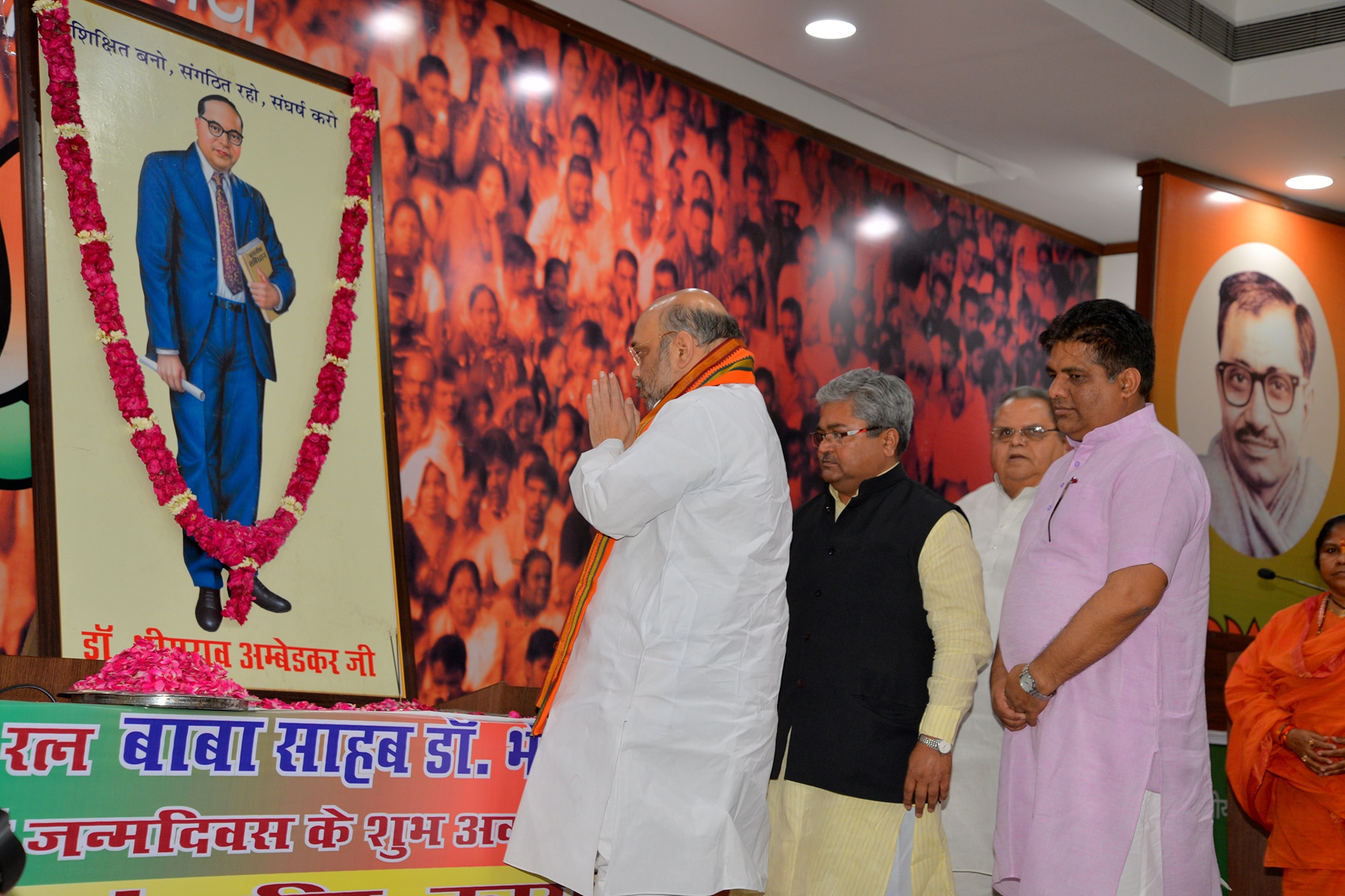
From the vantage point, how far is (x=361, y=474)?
154 inches

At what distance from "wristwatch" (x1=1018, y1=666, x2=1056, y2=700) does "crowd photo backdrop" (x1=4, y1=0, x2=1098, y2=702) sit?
204 cm

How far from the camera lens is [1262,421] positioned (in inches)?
257

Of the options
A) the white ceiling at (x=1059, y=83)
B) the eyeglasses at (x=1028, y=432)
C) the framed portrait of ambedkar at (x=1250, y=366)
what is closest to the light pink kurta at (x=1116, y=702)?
the eyeglasses at (x=1028, y=432)

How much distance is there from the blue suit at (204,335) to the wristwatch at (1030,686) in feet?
7.00

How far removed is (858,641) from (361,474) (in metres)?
1.65

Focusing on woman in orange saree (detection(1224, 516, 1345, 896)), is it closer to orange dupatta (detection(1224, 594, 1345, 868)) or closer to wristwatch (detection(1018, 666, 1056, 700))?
orange dupatta (detection(1224, 594, 1345, 868))

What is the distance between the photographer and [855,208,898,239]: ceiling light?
238 inches

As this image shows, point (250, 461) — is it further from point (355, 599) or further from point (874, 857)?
point (874, 857)

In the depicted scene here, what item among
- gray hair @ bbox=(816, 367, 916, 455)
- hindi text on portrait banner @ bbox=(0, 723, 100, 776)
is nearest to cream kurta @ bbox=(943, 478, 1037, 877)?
gray hair @ bbox=(816, 367, 916, 455)

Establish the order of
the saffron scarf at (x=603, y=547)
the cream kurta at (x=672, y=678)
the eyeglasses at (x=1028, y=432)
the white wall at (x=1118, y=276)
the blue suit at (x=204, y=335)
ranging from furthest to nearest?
the white wall at (x=1118, y=276) < the eyeglasses at (x=1028, y=432) < the blue suit at (x=204, y=335) < the saffron scarf at (x=603, y=547) < the cream kurta at (x=672, y=678)

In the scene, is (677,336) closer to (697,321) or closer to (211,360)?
(697,321)

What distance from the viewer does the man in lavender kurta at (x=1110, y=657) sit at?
2.63 m

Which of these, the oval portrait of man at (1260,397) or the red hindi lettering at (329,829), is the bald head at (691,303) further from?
the oval portrait of man at (1260,397)

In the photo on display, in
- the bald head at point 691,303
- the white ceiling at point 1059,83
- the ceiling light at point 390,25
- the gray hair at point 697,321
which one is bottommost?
the gray hair at point 697,321
